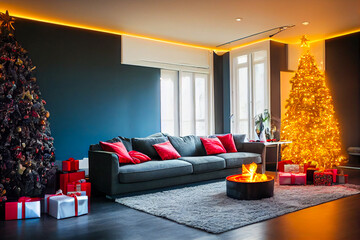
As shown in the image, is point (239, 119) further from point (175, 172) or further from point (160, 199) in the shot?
point (160, 199)

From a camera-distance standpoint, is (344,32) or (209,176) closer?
(209,176)

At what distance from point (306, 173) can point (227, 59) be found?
A: 3.85m

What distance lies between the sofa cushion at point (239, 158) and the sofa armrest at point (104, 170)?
1992mm

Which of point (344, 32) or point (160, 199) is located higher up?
point (344, 32)

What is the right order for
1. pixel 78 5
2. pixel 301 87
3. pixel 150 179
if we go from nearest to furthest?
pixel 150 179, pixel 78 5, pixel 301 87

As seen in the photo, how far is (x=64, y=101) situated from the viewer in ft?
19.6

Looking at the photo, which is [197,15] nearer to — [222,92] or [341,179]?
[222,92]

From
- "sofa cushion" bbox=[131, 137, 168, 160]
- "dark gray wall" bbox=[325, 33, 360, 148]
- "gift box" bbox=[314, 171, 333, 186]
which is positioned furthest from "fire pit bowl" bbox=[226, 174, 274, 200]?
"dark gray wall" bbox=[325, 33, 360, 148]

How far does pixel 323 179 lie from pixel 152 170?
262 centimetres

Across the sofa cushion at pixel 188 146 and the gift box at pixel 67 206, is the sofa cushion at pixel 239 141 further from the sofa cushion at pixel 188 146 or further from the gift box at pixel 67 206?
the gift box at pixel 67 206

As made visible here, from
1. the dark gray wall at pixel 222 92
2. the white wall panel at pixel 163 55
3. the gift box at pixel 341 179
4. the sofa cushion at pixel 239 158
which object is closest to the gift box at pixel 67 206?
the sofa cushion at pixel 239 158

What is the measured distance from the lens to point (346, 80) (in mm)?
7211

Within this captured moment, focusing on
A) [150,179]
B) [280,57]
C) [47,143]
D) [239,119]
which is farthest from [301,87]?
[47,143]

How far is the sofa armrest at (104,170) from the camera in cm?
434
